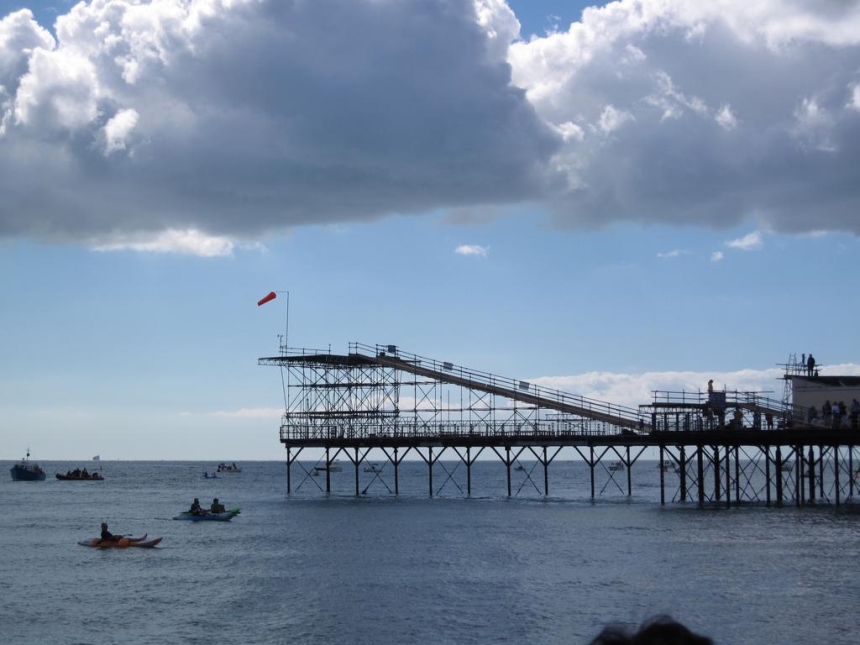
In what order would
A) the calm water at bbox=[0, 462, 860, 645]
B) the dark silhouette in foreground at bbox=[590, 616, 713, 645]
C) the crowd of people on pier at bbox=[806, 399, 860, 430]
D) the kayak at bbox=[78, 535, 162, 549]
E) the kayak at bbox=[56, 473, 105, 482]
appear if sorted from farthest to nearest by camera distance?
the kayak at bbox=[56, 473, 105, 482], the crowd of people on pier at bbox=[806, 399, 860, 430], the kayak at bbox=[78, 535, 162, 549], the calm water at bbox=[0, 462, 860, 645], the dark silhouette in foreground at bbox=[590, 616, 713, 645]

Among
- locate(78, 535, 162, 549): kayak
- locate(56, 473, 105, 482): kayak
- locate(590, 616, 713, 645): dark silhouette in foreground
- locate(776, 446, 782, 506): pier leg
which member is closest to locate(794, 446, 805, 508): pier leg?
locate(776, 446, 782, 506): pier leg

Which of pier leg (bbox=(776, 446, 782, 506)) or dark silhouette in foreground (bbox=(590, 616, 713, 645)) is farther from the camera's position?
pier leg (bbox=(776, 446, 782, 506))

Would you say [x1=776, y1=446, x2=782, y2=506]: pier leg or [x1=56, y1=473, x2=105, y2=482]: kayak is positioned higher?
[x1=776, y1=446, x2=782, y2=506]: pier leg

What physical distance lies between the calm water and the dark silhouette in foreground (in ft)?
49.2

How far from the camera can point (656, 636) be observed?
4277mm

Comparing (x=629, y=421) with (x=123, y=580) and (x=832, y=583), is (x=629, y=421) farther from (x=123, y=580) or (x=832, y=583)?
(x=123, y=580)

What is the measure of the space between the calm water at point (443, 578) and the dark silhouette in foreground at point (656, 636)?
15.0 metres

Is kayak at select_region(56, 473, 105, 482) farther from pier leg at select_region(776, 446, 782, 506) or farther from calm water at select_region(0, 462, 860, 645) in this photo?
pier leg at select_region(776, 446, 782, 506)

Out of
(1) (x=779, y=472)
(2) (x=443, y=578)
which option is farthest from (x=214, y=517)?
(1) (x=779, y=472)

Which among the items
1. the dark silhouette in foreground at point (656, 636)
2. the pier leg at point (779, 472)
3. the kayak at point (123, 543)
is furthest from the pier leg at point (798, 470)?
the dark silhouette in foreground at point (656, 636)

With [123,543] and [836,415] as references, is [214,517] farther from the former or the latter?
[836,415]

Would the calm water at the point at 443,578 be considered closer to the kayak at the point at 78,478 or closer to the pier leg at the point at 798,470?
the pier leg at the point at 798,470

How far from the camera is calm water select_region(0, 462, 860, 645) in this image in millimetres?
33250

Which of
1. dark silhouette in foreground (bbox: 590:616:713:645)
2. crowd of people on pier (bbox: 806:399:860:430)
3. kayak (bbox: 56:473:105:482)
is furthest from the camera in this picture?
kayak (bbox: 56:473:105:482)
